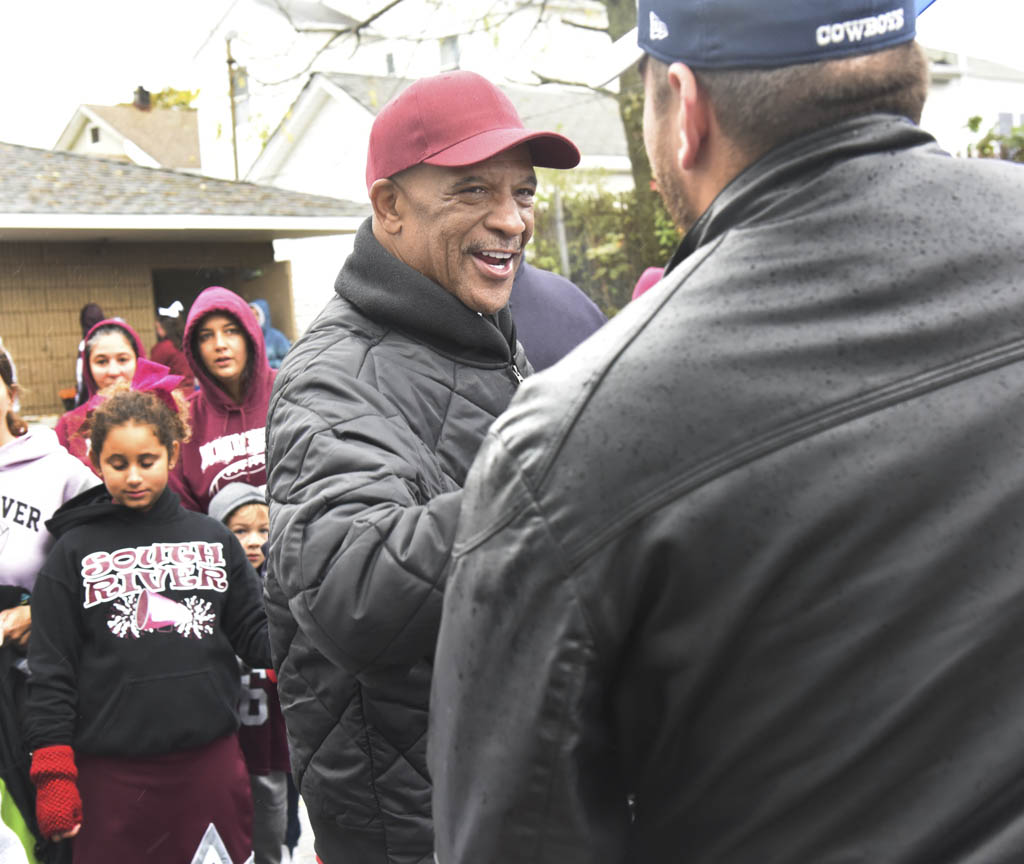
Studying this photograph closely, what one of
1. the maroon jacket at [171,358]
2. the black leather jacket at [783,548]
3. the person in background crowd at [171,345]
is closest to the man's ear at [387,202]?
the black leather jacket at [783,548]

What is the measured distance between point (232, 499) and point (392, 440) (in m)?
2.97

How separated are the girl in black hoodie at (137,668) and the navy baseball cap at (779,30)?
10.7ft

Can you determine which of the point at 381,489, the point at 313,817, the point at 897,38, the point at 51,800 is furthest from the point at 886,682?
the point at 51,800

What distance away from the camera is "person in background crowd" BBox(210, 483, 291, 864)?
4559mm

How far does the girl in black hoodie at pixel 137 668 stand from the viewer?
3.88m

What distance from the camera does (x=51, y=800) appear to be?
148 inches

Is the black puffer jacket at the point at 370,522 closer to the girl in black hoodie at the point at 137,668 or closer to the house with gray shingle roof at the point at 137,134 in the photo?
the girl in black hoodie at the point at 137,668

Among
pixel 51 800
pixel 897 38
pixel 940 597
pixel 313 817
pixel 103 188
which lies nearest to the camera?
pixel 940 597

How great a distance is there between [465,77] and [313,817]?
1.49 meters

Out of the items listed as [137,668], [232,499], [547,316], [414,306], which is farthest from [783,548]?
[232,499]

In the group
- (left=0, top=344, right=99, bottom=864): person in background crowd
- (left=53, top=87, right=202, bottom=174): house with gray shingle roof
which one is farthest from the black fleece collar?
(left=53, top=87, right=202, bottom=174): house with gray shingle roof

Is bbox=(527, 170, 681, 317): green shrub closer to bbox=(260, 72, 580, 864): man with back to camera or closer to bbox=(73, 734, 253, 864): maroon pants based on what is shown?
bbox=(73, 734, 253, 864): maroon pants

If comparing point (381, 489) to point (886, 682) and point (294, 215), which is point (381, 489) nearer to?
point (886, 682)

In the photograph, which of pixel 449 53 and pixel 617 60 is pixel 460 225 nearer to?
pixel 617 60
